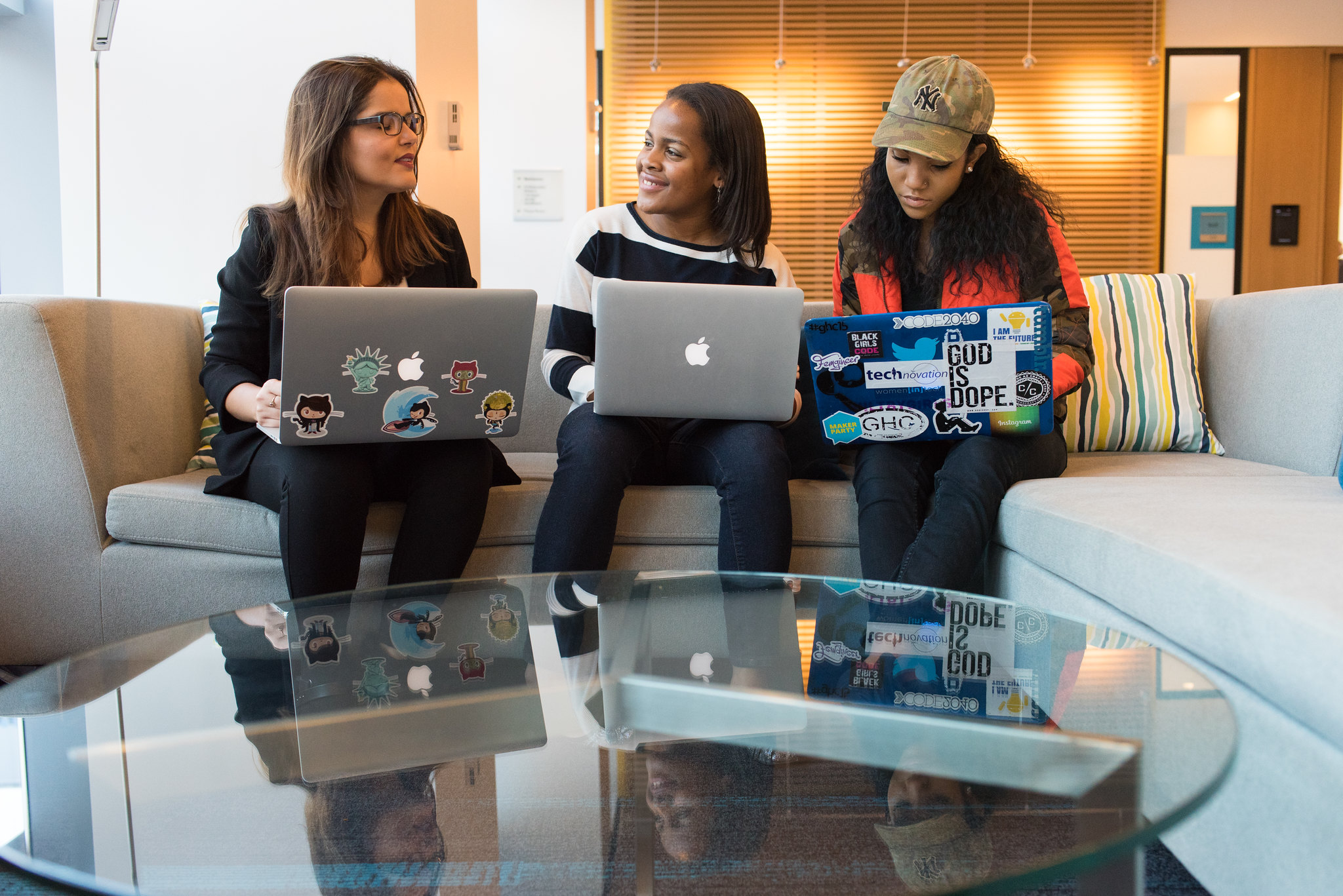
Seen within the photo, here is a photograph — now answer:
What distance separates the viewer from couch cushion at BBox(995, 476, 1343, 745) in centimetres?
76

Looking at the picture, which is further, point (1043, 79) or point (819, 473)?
point (1043, 79)

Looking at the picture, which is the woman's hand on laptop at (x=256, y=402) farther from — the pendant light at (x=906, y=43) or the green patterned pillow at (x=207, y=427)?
the pendant light at (x=906, y=43)

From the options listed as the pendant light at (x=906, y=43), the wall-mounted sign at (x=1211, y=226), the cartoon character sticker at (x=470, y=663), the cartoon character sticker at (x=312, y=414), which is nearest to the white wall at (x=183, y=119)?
the cartoon character sticker at (x=312, y=414)

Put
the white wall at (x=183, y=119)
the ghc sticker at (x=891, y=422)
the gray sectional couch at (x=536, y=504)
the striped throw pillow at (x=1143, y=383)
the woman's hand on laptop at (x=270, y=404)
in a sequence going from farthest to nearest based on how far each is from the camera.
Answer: the white wall at (x=183, y=119) → the striped throw pillow at (x=1143, y=383) → the ghc sticker at (x=891, y=422) → the woman's hand on laptop at (x=270, y=404) → the gray sectional couch at (x=536, y=504)

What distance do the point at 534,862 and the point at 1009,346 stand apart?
1.07 metres

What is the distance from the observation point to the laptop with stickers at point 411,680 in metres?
0.66

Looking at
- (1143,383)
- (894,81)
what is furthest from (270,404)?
(894,81)

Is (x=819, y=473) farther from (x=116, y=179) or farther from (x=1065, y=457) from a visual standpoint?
(x=116, y=179)

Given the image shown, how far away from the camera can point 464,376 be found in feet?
4.32

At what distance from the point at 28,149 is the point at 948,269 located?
10.8 feet

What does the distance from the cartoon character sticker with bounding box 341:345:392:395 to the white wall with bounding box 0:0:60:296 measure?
2.75 meters

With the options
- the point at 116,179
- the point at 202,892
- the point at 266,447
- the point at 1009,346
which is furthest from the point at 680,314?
the point at 116,179

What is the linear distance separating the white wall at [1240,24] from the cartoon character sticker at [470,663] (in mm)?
4621

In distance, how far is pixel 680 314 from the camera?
4.53 feet
